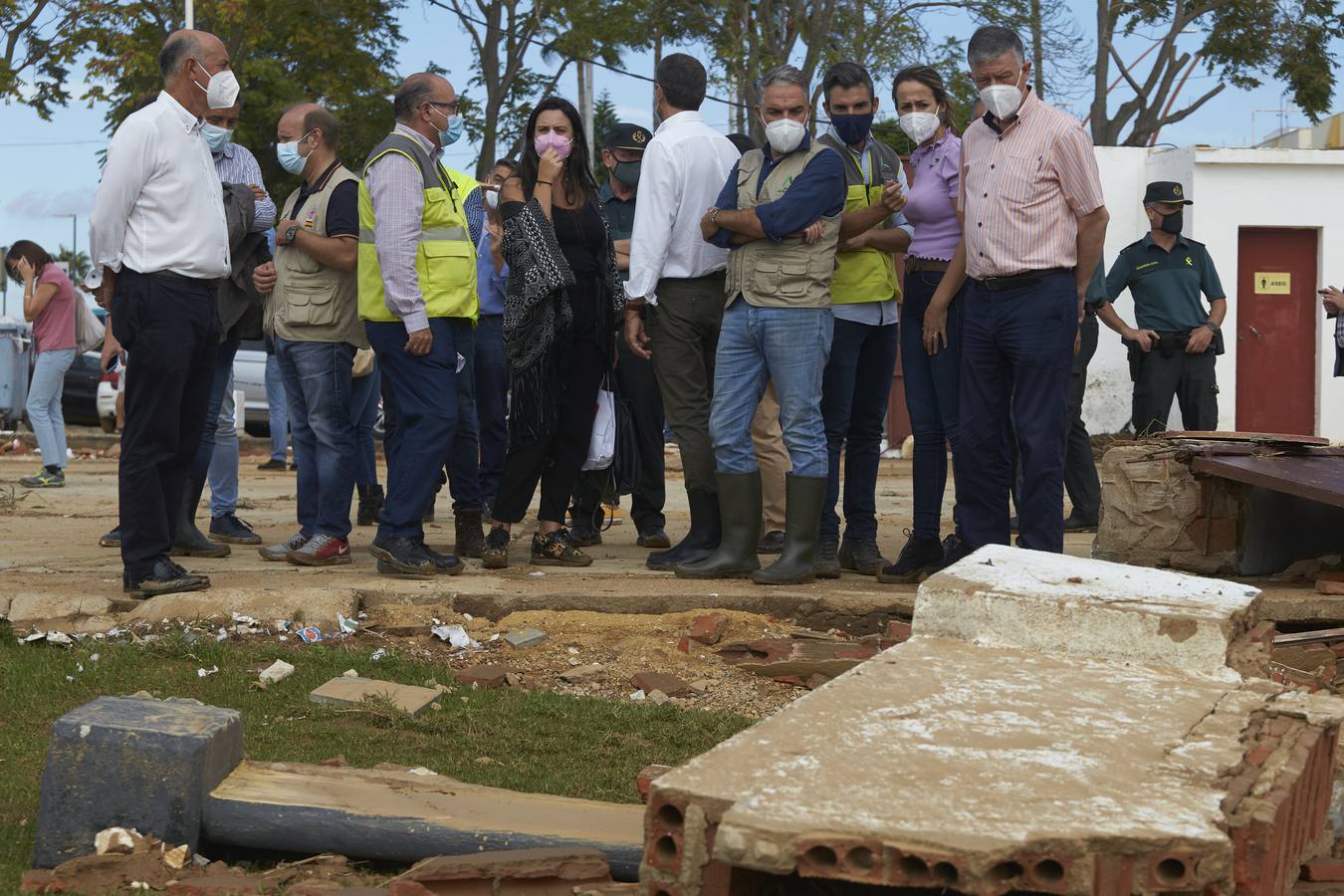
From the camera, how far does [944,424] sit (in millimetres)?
7305

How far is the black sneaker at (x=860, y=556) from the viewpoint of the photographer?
299 inches

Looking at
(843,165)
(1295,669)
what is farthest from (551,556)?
(1295,669)

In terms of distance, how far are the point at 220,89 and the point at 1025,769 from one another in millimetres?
4895

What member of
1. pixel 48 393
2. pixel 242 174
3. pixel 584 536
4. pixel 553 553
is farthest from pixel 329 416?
pixel 48 393

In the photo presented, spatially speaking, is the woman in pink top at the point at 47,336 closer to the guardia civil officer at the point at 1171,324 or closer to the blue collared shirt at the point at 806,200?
the blue collared shirt at the point at 806,200

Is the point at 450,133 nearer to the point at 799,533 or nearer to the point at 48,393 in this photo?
the point at 799,533

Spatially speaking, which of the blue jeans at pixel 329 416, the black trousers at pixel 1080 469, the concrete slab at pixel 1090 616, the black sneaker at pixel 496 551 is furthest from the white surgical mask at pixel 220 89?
the black trousers at pixel 1080 469

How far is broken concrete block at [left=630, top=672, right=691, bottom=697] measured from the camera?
220 inches

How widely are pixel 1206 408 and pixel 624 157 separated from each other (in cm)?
398

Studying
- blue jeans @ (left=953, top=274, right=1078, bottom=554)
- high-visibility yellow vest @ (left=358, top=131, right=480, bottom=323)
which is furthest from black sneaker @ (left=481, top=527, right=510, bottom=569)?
blue jeans @ (left=953, top=274, right=1078, bottom=554)

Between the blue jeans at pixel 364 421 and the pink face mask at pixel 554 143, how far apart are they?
233cm

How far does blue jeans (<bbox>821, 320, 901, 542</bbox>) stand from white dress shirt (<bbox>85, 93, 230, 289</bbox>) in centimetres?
269

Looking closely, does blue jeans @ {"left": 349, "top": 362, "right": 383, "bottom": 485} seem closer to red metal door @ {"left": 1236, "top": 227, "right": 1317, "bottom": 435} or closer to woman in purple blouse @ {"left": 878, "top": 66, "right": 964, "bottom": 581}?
woman in purple blouse @ {"left": 878, "top": 66, "right": 964, "bottom": 581}

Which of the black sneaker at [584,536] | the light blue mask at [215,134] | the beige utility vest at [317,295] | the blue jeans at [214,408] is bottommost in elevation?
the black sneaker at [584,536]
